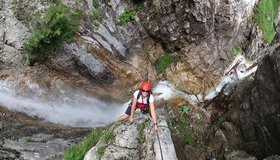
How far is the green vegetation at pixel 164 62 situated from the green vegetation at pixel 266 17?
3845mm

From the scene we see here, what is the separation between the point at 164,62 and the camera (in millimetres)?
13594

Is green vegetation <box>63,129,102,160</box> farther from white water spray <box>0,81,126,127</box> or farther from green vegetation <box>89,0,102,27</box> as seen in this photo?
→ green vegetation <box>89,0,102,27</box>

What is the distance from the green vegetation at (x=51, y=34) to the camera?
11.5 meters

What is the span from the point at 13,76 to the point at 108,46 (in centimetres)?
352

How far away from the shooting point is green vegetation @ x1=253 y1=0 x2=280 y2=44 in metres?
13.9

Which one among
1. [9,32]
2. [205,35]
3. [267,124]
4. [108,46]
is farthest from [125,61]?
[267,124]

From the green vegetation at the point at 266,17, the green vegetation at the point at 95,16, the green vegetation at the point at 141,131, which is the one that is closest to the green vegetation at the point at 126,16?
the green vegetation at the point at 95,16

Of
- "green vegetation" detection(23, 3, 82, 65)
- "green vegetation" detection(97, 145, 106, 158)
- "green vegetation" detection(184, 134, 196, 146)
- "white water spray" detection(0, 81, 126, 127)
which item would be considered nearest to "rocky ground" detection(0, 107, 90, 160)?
"white water spray" detection(0, 81, 126, 127)

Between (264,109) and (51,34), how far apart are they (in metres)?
7.16

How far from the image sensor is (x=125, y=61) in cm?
1308

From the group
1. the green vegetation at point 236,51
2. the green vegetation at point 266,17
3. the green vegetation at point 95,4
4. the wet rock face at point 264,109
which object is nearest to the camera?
the wet rock face at point 264,109

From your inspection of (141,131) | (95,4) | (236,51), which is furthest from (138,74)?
(141,131)

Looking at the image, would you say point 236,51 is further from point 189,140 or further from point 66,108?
point 66,108

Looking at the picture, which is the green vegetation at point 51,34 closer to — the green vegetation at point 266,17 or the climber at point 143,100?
the climber at point 143,100
